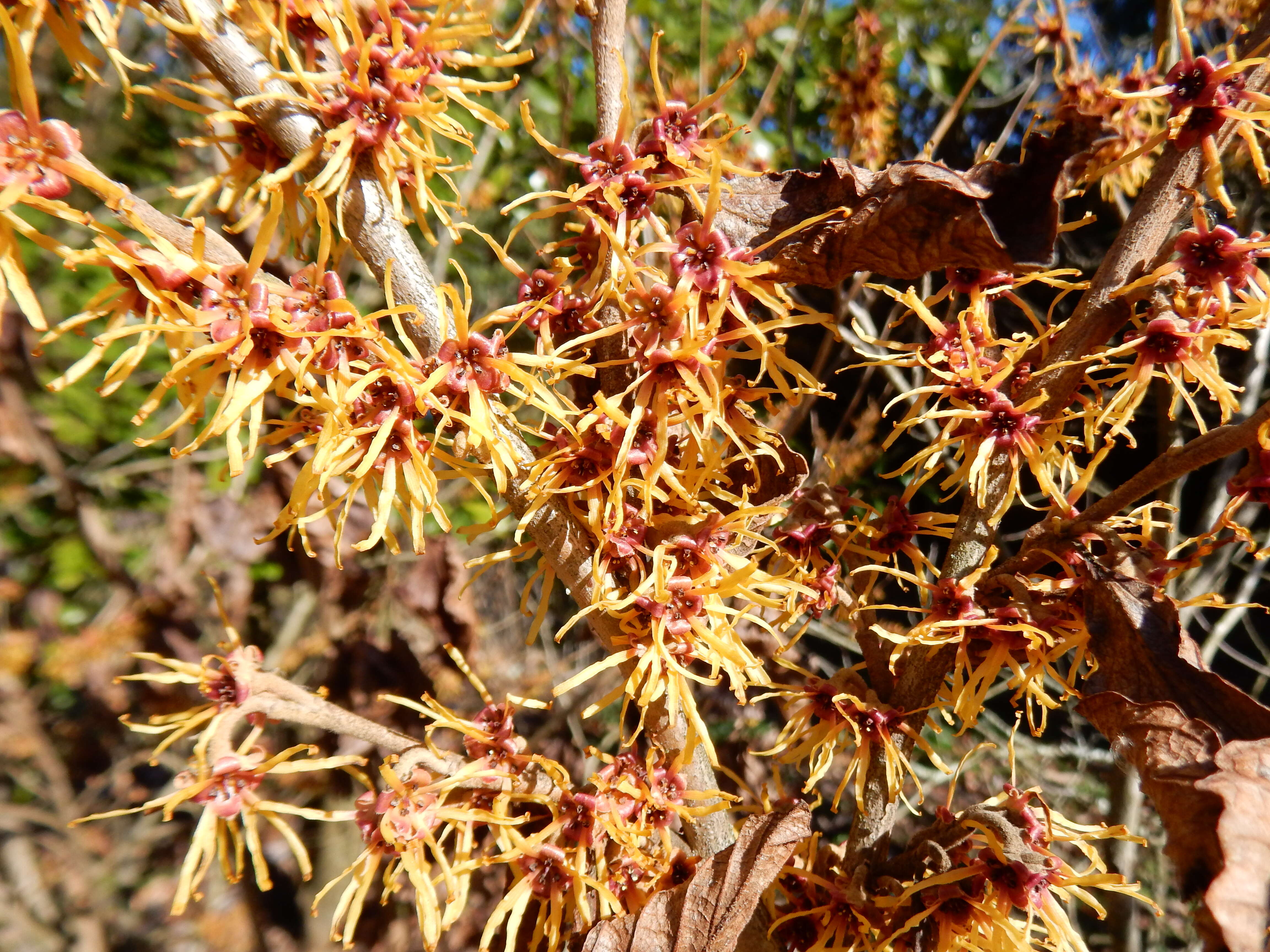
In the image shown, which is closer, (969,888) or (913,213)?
(913,213)

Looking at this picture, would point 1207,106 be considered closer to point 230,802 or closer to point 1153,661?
point 1153,661

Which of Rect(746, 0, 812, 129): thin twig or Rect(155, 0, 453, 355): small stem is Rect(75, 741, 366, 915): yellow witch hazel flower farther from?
Rect(746, 0, 812, 129): thin twig

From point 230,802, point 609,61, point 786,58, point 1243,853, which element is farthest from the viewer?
point 786,58

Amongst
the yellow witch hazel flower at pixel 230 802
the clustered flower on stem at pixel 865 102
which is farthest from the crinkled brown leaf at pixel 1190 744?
the clustered flower on stem at pixel 865 102

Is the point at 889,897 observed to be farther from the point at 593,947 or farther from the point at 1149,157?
the point at 1149,157

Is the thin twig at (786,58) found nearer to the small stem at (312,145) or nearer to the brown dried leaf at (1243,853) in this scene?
the small stem at (312,145)

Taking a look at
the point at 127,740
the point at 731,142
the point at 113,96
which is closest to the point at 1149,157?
the point at 731,142

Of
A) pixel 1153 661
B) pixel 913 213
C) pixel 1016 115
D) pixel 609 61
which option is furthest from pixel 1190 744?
pixel 1016 115

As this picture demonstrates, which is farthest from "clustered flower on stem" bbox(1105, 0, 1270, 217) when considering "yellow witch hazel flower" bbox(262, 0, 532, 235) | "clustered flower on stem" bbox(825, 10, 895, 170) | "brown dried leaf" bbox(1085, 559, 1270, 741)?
"clustered flower on stem" bbox(825, 10, 895, 170)
